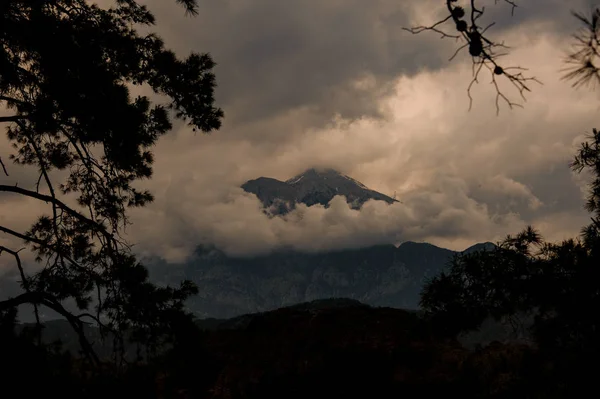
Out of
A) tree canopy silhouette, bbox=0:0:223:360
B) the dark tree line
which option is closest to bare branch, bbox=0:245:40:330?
tree canopy silhouette, bbox=0:0:223:360

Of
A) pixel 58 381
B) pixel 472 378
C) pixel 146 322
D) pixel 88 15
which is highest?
pixel 88 15

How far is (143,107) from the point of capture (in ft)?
31.3

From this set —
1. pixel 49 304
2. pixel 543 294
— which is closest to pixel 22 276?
pixel 49 304

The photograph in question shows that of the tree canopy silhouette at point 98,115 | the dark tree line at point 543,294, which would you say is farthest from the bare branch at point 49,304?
the dark tree line at point 543,294

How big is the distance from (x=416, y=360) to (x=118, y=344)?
12.1 metres

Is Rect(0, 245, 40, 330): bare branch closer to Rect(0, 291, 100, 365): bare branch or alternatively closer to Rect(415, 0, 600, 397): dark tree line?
Rect(0, 291, 100, 365): bare branch

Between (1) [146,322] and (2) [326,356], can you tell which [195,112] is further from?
(2) [326,356]

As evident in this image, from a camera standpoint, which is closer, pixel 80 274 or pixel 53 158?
pixel 80 274

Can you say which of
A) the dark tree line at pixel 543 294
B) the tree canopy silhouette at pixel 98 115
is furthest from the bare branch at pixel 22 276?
the dark tree line at pixel 543 294

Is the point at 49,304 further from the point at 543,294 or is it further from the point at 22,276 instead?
the point at 543,294

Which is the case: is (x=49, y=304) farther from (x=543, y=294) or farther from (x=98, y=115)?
(x=543, y=294)

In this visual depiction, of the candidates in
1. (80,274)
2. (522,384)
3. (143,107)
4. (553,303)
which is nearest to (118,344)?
(80,274)

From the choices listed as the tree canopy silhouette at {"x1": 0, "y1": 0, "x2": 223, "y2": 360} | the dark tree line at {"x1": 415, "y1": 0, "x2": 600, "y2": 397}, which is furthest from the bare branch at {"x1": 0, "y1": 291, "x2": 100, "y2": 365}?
the dark tree line at {"x1": 415, "y1": 0, "x2": 600, "y2": 397}

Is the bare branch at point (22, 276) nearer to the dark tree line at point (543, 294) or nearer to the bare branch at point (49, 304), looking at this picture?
the bare branch at point (49, 304)
